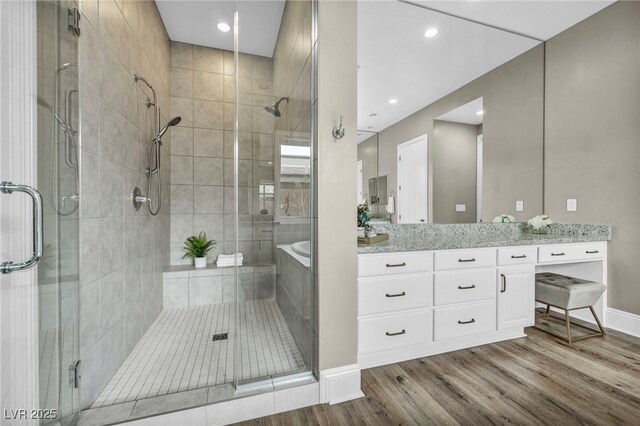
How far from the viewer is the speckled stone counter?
188 centimetres

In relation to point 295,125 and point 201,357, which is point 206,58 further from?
point 201,357

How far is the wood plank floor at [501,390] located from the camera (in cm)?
136

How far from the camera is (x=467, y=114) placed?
2615 mm

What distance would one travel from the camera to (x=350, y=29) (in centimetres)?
152

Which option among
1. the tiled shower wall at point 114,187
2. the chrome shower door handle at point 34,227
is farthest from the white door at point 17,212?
the tiled shower wall at point 114,187

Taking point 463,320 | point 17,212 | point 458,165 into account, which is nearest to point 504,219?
point 458,165

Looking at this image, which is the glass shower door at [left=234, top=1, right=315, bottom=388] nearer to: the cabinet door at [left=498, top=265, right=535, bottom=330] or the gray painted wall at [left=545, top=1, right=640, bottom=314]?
the cabinet door at [left=498, top=265, right=535, bottom=330]

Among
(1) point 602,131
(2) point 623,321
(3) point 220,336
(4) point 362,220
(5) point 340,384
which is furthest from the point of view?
(1) point 602,131

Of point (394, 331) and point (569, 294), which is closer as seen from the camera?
point (394, 331)

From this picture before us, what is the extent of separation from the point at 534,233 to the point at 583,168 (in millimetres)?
733

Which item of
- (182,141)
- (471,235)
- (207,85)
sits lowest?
(471,235)

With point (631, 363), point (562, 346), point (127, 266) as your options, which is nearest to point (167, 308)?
point (127, 266)

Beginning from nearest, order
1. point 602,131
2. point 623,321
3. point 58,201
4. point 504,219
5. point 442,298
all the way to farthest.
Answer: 1. point 58,201
2. point 442,298
3. point 623,321
4. point 602,131
5. point 504,219

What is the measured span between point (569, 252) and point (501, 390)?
4.88 ft
